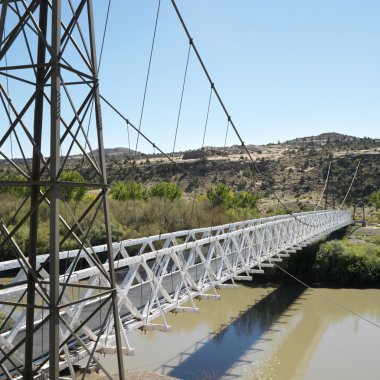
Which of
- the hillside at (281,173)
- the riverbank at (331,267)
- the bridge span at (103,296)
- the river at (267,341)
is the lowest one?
the river at (267,341)

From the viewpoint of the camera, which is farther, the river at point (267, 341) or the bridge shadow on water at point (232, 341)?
the river at point (267, 341)

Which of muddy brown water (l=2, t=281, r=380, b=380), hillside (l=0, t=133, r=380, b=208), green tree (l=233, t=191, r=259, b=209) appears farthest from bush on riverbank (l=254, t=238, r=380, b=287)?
hillside (l=0, t=133, r=380, b=208)

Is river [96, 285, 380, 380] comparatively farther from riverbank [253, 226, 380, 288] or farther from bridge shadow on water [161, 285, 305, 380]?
riverbank [253, 226, 380, 288]

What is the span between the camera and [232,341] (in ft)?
43.0

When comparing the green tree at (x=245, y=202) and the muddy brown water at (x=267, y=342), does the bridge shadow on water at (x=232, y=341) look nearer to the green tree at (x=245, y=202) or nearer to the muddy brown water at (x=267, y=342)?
the muddy brown water at (x=267, y=342)

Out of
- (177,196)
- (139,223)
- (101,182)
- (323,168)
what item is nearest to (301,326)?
(101,182)

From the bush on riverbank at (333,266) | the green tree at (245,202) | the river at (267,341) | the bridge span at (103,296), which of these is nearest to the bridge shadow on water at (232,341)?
the river at (267,341)

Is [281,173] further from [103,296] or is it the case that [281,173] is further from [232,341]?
[103,296]

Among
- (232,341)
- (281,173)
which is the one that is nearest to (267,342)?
(232,341)

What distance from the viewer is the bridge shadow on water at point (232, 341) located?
1086cm

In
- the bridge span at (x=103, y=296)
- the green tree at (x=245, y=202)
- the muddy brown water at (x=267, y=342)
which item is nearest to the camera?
the bridge span at (x=103, y=296)

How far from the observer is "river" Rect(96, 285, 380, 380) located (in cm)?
1103

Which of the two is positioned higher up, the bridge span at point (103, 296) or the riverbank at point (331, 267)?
the bridge span at point (103, 296)

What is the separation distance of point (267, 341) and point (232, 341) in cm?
95
